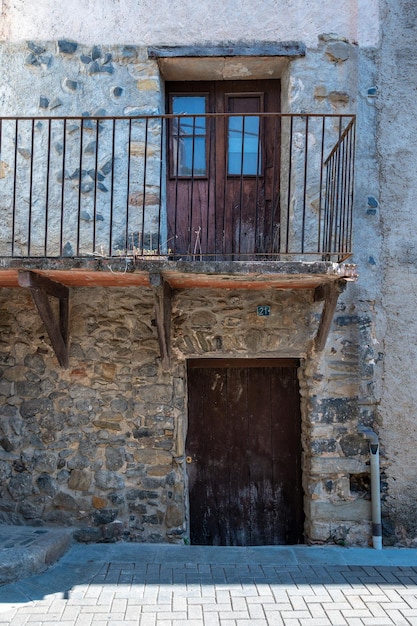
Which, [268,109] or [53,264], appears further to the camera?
[268,109]

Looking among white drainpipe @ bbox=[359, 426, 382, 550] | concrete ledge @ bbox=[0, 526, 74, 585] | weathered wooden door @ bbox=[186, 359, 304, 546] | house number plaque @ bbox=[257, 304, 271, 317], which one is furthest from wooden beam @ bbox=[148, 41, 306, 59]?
concrete ledge @ bbox=[0, 526, 74, 585]

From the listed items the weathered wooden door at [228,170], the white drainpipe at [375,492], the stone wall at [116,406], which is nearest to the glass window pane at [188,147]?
the weathered wooden door at [228,170]

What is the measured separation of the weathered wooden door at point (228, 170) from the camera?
5328mm

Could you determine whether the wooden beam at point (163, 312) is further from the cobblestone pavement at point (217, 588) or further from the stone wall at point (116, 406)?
the cobblestone pavement at point (217, 588)

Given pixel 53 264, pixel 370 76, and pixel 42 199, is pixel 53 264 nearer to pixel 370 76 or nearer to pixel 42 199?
pixel 42 199

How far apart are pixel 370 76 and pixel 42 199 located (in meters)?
3.29

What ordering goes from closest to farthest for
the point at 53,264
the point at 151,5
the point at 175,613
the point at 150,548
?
the point at 175,613 → the point at 53,264 → the point at 150,548 → the point at 151,5

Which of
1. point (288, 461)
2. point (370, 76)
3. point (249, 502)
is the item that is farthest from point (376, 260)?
point (249, 502)

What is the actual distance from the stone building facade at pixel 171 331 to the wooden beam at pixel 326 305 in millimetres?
89

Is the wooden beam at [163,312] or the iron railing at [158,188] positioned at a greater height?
the iron railing at [158,188]

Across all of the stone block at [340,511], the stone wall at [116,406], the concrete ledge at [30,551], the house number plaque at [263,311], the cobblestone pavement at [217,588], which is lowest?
the cobblestone pavement at [217,588]

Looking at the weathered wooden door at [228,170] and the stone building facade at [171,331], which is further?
the weathered wooden door at [228,170]

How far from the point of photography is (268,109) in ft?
17.9

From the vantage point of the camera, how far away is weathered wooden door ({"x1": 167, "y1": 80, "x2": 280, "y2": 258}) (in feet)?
17.5
